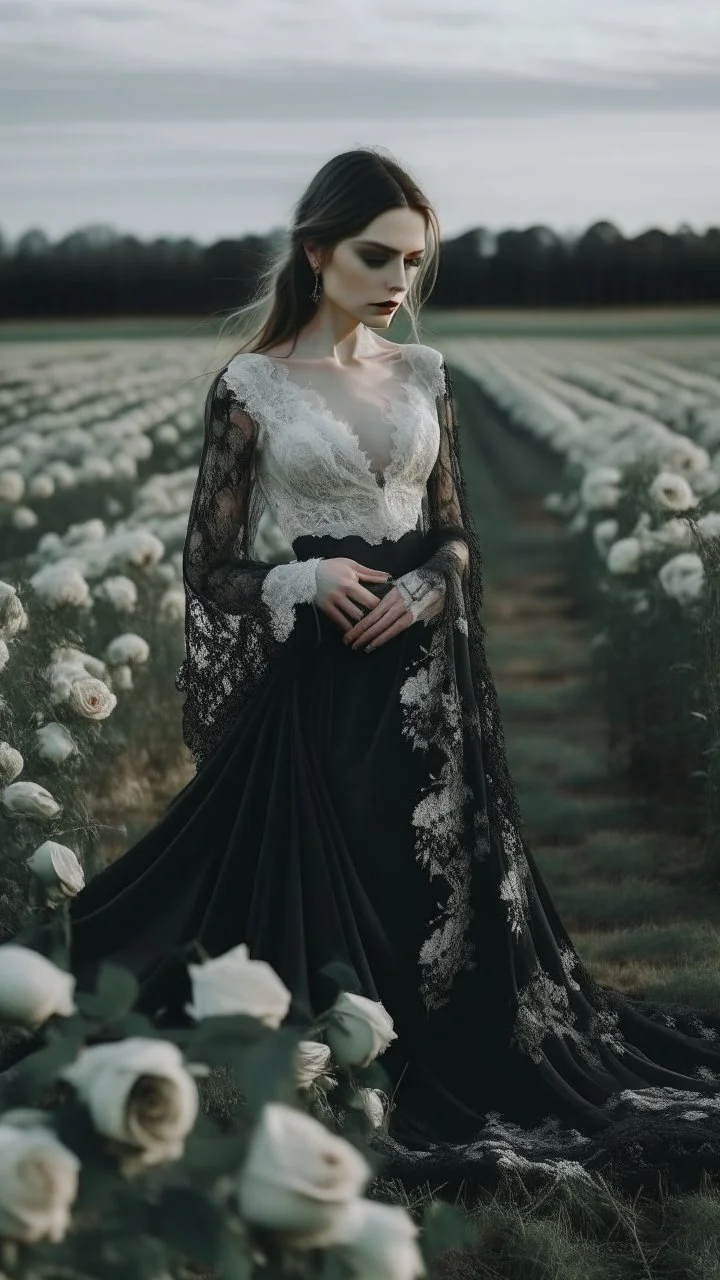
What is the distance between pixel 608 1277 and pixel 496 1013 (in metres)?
0.67

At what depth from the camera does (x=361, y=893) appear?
119 inches

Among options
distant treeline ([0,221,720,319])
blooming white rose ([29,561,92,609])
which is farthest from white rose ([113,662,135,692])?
distant treeline ([0,221,720,319])

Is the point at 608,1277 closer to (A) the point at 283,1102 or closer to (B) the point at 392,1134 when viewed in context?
(B) the point at 392,1134

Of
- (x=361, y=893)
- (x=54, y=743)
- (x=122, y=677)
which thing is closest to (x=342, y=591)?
(x=361, y=893)

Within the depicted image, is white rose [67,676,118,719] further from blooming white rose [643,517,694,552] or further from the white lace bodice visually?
blooming white rose [643,517,694,552]

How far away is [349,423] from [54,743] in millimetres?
1185

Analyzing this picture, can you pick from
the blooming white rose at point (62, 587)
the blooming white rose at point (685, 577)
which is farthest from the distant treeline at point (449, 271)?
the blooming white rose at point (62, 587)

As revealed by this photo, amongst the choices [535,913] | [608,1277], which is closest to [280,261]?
[535,913]

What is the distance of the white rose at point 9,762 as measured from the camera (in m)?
3.54

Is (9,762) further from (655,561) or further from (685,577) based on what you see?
(655,561)

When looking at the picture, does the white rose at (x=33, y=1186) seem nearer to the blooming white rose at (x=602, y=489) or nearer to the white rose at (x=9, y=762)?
the white rose at (x=9, y=762)

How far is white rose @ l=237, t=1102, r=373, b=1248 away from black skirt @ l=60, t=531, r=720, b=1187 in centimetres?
163

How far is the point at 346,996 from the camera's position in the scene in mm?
1954

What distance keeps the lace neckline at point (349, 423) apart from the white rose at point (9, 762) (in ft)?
3.32
